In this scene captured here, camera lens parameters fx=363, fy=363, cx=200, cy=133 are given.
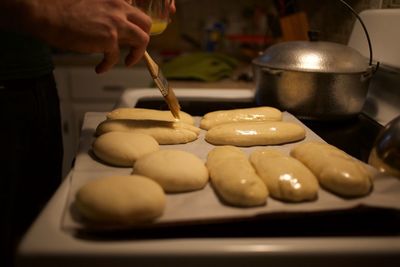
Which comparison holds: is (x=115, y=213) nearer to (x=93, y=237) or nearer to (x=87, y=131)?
(x=93, y=237)

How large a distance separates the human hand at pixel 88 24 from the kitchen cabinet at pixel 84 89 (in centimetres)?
129

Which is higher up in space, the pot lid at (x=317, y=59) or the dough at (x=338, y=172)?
the pot lid at (x=317, y=59)

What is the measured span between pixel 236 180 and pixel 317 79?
0.40 m

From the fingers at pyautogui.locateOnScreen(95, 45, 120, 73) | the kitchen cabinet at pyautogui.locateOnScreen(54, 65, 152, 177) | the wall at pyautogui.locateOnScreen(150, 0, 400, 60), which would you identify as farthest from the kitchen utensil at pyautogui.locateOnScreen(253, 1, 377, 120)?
the wall at pyautogui.locateOnScreen(150, 0, 400, 60)

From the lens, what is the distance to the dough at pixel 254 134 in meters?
0.65

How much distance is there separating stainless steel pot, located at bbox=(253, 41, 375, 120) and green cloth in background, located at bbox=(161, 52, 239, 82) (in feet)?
1.64

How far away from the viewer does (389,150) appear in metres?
0.48

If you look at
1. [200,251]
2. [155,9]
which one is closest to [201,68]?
[155,9]

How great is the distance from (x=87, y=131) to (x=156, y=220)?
1.16ft

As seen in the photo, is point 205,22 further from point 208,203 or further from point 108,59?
point 208,203

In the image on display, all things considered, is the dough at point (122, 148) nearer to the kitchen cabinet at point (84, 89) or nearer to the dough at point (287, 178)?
the dough at point (287, 178)

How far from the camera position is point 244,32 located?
7.45 ft

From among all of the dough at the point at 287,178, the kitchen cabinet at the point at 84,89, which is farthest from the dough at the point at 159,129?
the kitchen cabinet at the point at 84,89

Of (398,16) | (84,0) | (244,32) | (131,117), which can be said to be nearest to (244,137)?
(131,117)
